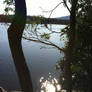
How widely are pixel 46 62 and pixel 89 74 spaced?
1179cm

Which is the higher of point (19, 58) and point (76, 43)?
point (19, 58)

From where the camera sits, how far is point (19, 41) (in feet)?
6.57

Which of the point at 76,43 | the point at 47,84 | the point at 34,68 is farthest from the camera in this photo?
the point at 34,68

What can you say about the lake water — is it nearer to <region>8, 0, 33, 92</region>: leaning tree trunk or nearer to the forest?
the forest

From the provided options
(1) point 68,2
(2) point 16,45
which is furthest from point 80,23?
(2) point 16,45

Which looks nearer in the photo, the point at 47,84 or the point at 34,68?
the point at 47,84

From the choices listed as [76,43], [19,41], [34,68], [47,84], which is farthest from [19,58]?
[34,68]

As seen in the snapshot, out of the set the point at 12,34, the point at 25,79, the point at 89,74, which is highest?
the point at 12,34

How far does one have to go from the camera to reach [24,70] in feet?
6.66

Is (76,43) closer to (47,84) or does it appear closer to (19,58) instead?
(19,58)

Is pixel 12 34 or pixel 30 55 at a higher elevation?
pixel 12 34

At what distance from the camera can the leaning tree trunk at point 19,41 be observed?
1.97 metres

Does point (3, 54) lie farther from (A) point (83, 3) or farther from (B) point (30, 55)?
(A) point (83, 3)

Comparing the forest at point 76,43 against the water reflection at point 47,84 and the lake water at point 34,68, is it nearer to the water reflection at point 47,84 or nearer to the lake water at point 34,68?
the lake water at point 34,68
